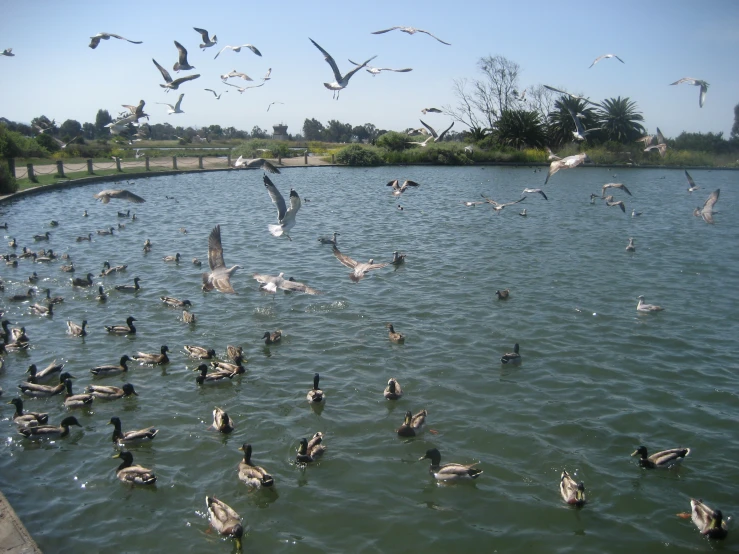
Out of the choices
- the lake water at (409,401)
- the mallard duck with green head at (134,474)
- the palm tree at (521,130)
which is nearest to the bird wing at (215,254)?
the lake water at (409,401)

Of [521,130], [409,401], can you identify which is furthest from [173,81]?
[521,130]

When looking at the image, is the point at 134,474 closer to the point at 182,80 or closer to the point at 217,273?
the point at 217,273

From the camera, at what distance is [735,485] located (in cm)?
802

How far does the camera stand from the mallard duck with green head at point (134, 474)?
8000mm

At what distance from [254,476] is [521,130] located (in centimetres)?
6913

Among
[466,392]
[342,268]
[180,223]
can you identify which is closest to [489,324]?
[466,392]

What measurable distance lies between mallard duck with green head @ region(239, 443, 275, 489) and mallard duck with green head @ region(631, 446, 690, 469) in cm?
518

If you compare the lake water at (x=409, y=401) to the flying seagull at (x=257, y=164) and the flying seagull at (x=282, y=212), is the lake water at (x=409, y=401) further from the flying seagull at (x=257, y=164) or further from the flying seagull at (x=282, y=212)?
the flying seagull at (x=257, y=164)

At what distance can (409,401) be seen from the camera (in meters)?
10.2

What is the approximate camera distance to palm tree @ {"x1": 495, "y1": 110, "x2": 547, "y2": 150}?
7100cm

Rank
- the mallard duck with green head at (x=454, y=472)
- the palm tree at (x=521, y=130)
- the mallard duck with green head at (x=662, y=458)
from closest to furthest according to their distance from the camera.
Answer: the mallard duck with green head at (x=454, y=472) < the mallard duck with green head at (x=662, y=458) < the palm tree at (x=521, y=130)

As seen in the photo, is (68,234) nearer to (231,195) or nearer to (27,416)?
(231,195)

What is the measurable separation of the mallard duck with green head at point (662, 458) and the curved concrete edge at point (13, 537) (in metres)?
7.59

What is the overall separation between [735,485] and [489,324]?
637 cm
